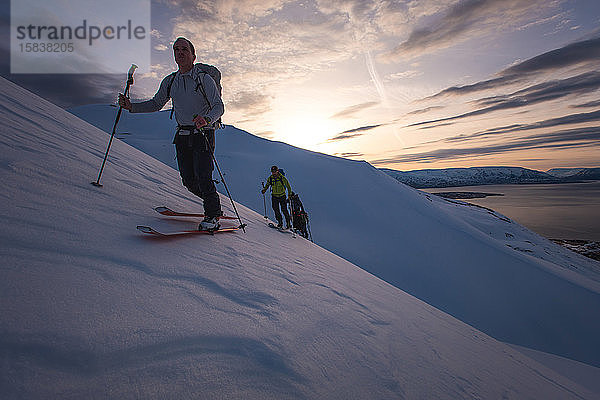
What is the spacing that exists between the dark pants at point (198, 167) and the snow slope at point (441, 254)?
31.6ft

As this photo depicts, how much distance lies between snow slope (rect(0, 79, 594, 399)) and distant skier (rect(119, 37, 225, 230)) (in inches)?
25.8

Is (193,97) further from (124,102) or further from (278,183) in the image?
(278,183)

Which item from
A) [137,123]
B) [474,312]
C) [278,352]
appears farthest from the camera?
[137,123]

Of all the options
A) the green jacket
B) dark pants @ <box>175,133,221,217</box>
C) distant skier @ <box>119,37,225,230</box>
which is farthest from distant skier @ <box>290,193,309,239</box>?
distant skier @ <box>119,37,225,230</box>

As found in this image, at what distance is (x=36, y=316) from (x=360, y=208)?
16062 mm

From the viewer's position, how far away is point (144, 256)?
6.91 ft

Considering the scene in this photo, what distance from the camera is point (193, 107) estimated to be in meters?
3.38

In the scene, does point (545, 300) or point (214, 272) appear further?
point (545, 300)

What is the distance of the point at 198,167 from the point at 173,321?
228 centimetres

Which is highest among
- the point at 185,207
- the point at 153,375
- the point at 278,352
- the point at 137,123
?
the point at 137,123

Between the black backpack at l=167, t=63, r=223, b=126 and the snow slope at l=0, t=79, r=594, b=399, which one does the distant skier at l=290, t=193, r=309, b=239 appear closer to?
the snow slope at l=0, t=79, r=594, b=399

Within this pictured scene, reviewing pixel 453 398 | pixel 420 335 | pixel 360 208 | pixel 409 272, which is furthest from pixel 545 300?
pixel 453 398

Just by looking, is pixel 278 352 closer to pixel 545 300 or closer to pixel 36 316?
pixel 36 316

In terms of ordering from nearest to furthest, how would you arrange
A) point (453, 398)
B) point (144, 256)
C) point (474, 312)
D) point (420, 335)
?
point (453, 398) → point (144, 256) → point (420, 335) → point (474, 312)
